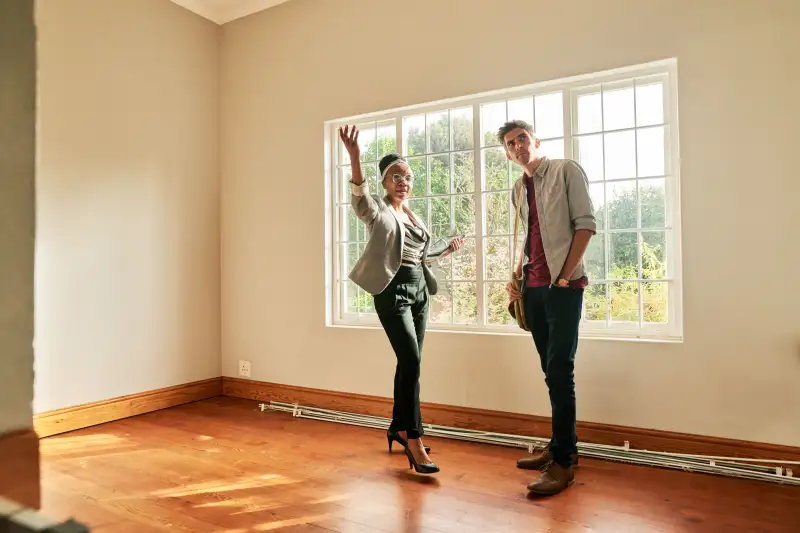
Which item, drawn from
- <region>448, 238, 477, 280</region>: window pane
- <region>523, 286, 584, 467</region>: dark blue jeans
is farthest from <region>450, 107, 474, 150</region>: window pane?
<region>523, 286, 584, 467</region>: dark blue jeans

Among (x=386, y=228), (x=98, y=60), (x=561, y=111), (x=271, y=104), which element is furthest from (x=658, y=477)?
(x=98, y=60)

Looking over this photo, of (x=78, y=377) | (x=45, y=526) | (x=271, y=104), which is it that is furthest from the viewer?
(x=271, y=104)

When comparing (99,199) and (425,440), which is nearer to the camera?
(425,440)

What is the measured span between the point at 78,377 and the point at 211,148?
2.08 m

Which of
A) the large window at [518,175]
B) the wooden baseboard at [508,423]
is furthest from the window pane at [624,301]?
the wooden baseboard at [508,423]

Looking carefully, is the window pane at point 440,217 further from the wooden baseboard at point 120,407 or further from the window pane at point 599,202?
the wooden baseboard at point 120,407

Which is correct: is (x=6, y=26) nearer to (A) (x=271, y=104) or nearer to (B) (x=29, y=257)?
(B) (x=29, y=257)

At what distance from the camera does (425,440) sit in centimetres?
333

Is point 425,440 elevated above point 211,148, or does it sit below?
below

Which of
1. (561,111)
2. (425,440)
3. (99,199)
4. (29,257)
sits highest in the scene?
(561,111)

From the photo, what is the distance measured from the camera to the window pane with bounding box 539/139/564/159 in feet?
10.8

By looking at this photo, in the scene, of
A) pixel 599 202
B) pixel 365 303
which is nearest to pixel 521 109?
pixel 599 202

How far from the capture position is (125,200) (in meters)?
3.91

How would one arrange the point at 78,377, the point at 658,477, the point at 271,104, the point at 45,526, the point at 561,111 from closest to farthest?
the point at 45,526, the point at 658,477, the point at 561,111, the point at 78,377, the point at 271,104
